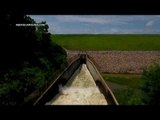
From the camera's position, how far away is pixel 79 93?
1897 centimetres

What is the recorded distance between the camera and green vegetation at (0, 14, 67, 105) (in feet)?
49.3

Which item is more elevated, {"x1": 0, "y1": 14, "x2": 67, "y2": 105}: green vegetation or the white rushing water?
{"x1": 0, "y1": 14, "x2": 67, "y2": 105}: green vegetation

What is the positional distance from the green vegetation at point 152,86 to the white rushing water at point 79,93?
2615 millimetres

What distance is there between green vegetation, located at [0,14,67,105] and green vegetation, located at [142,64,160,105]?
4.94 meters

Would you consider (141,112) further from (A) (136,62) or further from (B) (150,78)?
(A) (136,62)

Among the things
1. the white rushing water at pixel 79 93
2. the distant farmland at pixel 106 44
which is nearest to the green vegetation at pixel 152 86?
the white rushing water at pixel 79 93

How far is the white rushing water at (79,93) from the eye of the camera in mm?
17170

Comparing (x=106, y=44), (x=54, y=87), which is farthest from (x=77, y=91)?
(x=106, y=44)

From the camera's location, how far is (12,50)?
2548 cm

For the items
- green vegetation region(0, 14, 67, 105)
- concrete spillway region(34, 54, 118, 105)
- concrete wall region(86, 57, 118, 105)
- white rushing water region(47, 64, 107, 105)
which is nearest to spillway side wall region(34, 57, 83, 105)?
concrete spillway region(34, 54, 118, 105)

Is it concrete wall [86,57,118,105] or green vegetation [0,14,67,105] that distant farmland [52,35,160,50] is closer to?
green vegetation [0,14,67,105]

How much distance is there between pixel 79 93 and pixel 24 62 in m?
4.24
